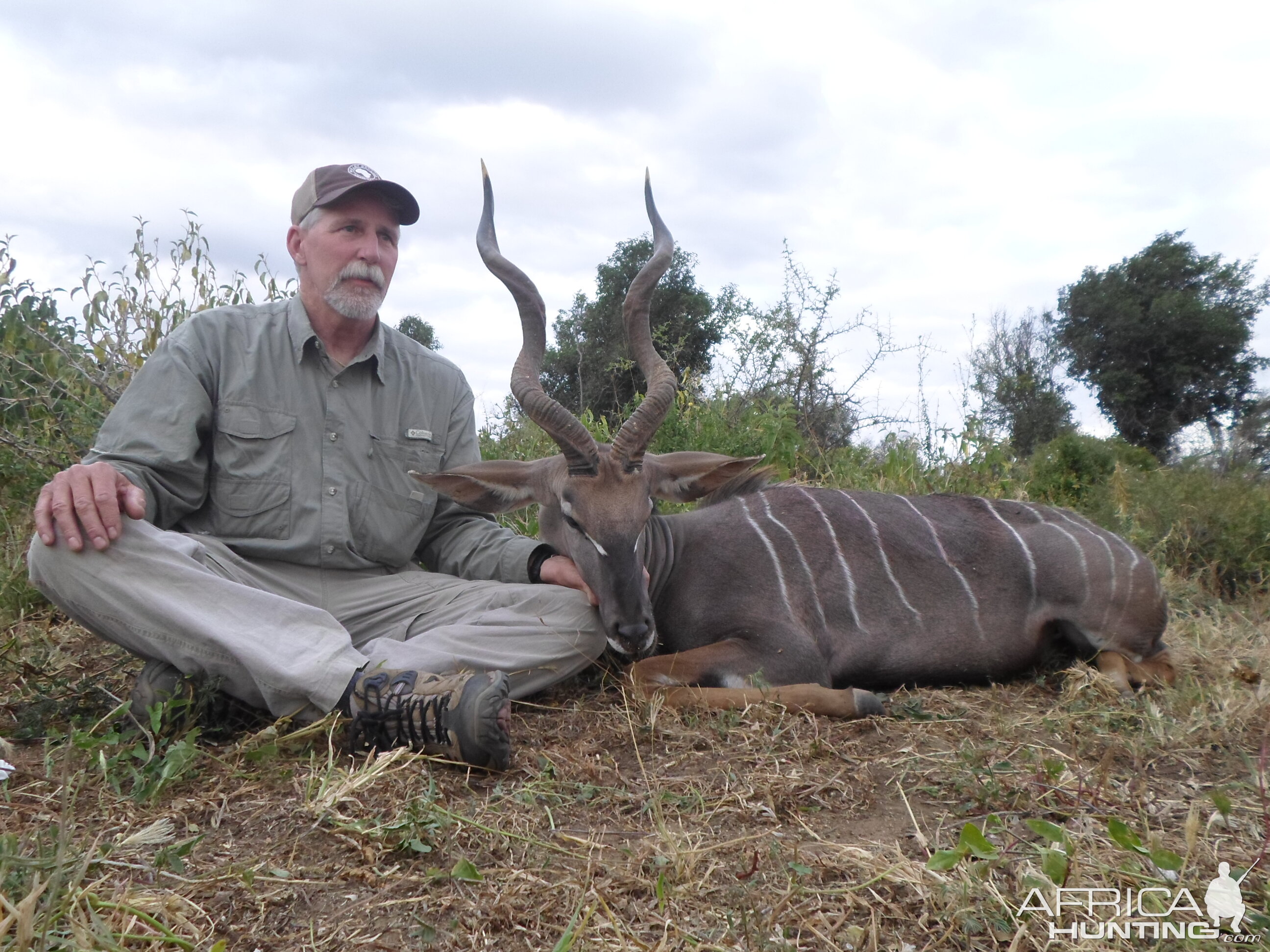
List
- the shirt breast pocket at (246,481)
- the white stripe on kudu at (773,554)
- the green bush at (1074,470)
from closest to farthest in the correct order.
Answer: the shirt breast pocket at (246,481) → the white stripe on kudu at (773,554) → the green bush at (1074,470)

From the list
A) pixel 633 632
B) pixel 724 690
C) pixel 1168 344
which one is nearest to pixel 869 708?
pixel 724 690

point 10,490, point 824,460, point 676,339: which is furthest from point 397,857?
point 676,339

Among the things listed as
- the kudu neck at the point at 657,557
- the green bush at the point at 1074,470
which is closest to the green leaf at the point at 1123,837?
the kudu neck at the point at 657,557

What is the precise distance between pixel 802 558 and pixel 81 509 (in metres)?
2.61

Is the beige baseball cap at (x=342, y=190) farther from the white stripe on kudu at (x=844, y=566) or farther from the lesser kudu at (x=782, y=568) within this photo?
the white stripe on kudu at (x=844, y=566)

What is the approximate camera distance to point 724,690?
336 centimetres

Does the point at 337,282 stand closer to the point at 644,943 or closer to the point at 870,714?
the point at 870,714

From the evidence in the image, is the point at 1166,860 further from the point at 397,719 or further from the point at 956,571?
the point at 956,571

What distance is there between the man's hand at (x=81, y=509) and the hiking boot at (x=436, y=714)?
0.83m

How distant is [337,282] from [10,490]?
258 centimetres

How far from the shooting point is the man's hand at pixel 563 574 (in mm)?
3557

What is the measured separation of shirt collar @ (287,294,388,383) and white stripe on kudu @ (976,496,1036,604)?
2.71 m

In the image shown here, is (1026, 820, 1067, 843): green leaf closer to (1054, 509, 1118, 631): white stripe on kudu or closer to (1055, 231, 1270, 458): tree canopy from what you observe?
(1054, 509, 1118, 631): white stripe on kudu

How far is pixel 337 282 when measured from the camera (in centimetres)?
371
